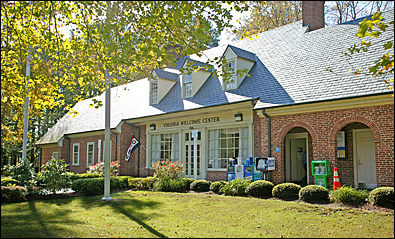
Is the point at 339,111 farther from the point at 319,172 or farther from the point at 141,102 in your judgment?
the point at 141,102

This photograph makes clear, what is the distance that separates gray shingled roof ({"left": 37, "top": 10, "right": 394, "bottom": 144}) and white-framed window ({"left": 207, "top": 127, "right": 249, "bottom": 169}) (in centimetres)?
157

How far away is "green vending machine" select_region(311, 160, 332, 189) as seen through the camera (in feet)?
38.0

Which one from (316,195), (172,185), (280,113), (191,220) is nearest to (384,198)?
(316,195)

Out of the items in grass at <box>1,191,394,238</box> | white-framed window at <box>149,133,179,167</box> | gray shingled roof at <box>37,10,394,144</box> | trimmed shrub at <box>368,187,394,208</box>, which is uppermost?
gray shingled roof at <box>37,10,394,144</box>

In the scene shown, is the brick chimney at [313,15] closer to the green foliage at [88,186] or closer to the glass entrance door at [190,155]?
the glass entrance door at [190,155]

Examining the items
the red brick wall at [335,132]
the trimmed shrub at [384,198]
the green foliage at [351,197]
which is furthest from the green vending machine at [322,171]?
the trimmed shrub at [384,198]

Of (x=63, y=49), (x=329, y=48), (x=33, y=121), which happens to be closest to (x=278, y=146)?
(x=329, y=48)

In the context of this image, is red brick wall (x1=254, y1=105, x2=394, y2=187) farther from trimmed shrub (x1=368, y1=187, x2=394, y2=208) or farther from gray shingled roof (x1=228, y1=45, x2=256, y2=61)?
gray shingled roof (x1=228, y1=45, x2=256, y2=61)

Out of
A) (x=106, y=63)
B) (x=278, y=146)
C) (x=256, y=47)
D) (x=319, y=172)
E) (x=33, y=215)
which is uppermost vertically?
(x=256, y=47)

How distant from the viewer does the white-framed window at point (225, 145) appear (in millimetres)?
15398

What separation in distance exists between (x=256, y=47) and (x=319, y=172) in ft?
28.1

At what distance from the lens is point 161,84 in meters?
20.7

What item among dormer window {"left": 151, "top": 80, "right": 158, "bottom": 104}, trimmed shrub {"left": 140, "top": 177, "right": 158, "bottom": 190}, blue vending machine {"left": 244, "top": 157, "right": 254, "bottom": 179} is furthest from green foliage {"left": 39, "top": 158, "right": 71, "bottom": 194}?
dormer window {"left": 151, "top": 80, "right": 158, "bottom": 104}

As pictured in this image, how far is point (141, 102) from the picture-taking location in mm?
22375
